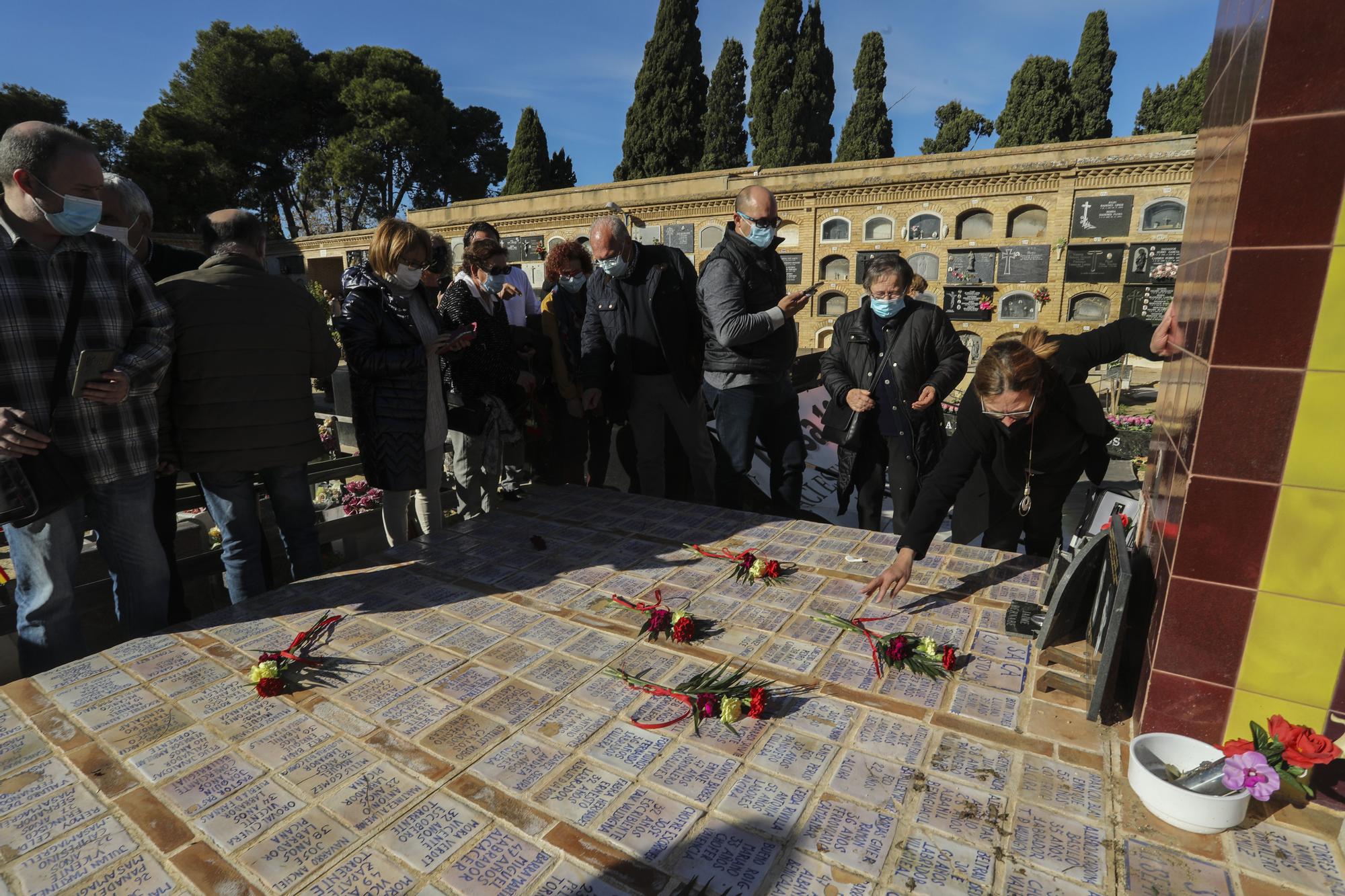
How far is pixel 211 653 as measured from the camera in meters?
2.06

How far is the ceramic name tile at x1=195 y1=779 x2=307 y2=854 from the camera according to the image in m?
1.34

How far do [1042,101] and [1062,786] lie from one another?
1051 inches

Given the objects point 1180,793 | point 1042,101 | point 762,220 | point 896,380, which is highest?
point 1042,101

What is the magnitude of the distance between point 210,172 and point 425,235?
3388 cm

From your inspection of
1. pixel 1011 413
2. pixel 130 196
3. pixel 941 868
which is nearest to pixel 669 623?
pixel 941 868

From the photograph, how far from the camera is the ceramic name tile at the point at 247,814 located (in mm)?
1338

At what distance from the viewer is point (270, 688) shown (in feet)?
6.03

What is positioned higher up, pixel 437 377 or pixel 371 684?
pixel 437 377

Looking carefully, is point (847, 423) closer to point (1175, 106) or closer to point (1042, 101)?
point (1042, 101)

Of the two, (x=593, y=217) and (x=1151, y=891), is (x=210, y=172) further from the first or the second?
(x=1151, y=891)

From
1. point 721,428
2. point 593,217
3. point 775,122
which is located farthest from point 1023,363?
point 775,122

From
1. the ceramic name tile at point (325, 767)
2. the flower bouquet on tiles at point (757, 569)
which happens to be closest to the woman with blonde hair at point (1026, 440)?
the flower bouquet on tiles at point (757, 569)

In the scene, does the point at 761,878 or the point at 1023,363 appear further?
the point at 1023,363

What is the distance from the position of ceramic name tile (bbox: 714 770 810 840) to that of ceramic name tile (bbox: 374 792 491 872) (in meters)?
0.50
